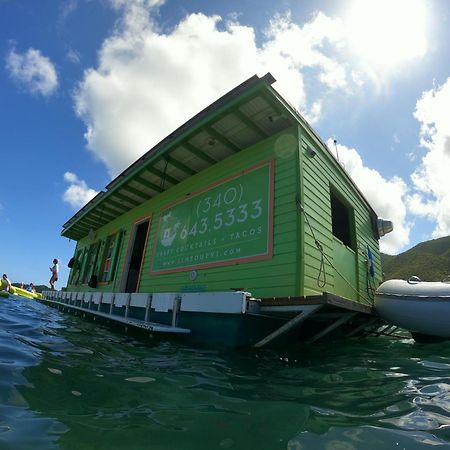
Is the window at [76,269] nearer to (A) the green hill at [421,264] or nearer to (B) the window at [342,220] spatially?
(B) the window at [342,220]

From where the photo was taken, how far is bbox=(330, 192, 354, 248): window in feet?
25.9

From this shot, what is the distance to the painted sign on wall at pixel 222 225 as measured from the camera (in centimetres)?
567

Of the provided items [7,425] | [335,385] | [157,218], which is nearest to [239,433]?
[7,425]

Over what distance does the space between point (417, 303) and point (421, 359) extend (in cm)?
147

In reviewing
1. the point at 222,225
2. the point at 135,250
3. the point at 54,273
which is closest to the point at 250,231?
the point at 222,225

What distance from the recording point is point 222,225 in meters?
6.41

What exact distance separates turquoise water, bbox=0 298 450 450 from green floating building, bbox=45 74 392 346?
3.39 feet

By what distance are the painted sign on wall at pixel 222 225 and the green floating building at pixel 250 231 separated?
26 mm

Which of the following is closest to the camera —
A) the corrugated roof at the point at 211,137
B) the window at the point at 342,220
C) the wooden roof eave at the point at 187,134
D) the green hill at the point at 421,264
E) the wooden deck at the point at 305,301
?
the wooden deck at the point at 305,301

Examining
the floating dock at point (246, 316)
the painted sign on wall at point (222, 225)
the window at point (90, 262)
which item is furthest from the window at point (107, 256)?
the floating dock at point (246, 316)

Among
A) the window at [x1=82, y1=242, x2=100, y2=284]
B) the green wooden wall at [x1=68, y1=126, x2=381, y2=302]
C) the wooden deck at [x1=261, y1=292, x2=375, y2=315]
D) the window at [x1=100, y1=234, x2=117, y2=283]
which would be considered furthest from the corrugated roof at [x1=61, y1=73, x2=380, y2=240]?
the window at [x1=82, y1=242, x2=100, y2=284]

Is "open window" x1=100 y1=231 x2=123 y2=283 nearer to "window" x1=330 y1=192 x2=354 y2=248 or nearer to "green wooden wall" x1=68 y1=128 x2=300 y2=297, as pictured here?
"green wooden wall" x1=68 y1=128 x2=300 y2=297

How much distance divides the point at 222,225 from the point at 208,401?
4369 millimetres

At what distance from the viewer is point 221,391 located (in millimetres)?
2535
